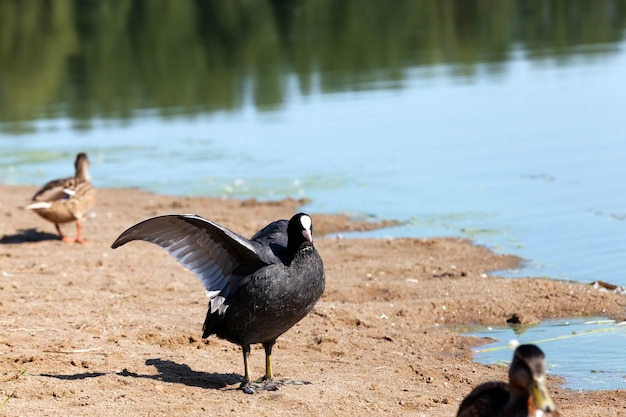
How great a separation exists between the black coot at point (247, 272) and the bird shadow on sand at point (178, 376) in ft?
0.82

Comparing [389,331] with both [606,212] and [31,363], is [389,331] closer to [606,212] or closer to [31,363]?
[31,363]

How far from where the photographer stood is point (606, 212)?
12984mm

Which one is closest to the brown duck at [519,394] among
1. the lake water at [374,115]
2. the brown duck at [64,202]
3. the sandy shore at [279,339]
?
the sandy shore at [279,339]

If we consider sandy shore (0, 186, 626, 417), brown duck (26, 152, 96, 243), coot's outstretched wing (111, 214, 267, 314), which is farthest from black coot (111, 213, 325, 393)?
brown duck (26, 152, 96, 243)

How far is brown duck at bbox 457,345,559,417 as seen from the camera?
197 inches

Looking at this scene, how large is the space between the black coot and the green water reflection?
1938 centimetres

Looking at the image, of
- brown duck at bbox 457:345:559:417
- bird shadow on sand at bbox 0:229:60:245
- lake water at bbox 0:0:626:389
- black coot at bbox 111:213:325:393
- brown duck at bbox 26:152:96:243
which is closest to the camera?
brown duck at bbox 457:345:559:417

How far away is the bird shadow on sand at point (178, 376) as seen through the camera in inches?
284

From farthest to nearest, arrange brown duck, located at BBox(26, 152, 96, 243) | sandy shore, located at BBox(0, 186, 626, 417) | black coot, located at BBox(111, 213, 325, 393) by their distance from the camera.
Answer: brown duck, located at BBox(26, 152, 96, 243)
black coot, located at BBox(111, 213, 325, 393)
sandy shore, located at BBox(0, 186, 626, 417)

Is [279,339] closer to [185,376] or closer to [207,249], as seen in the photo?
[185,376]

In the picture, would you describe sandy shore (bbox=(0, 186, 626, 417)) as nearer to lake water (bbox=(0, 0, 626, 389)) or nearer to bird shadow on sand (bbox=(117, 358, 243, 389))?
bird shadow on sand (bbox=(117, 358, 243, 389))

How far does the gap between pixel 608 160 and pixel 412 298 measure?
7563mm

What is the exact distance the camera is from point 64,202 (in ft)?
41.3

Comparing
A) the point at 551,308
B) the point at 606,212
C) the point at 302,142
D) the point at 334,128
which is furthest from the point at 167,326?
the point at 334,128
